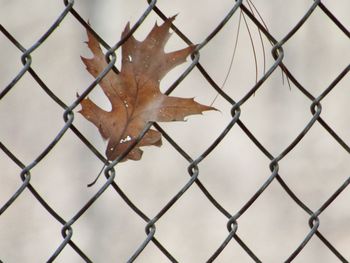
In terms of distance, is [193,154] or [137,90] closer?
[137,90]

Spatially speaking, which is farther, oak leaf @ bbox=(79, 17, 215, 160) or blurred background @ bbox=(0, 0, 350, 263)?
blurred background @ bbox=(0, 0, 350, 263)

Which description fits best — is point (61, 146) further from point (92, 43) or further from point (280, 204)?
point (92, 43)

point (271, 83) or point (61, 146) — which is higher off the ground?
Answer: point (271, 83)

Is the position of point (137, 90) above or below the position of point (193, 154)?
below

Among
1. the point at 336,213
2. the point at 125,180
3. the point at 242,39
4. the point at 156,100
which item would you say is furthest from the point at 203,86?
the point at 156,100
